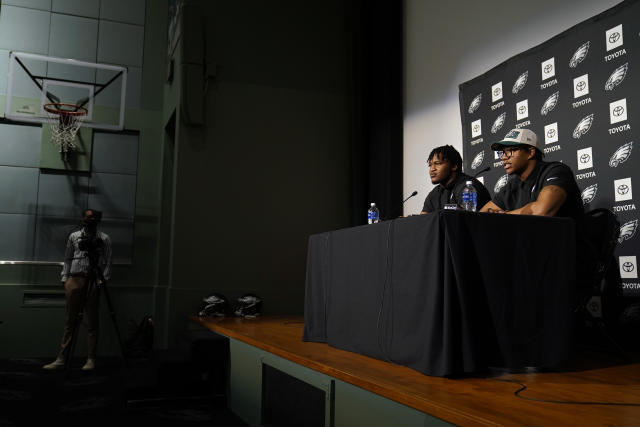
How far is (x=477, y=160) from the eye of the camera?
13.3 feet

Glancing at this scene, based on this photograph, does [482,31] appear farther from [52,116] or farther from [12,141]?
[12,141]

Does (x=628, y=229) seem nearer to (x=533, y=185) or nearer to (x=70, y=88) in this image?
(x=533, y=185)

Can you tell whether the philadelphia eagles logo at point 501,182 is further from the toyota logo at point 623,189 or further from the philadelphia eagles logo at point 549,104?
the toyota logo at point 623,189

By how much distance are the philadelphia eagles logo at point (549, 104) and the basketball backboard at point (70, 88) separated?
13.5ft

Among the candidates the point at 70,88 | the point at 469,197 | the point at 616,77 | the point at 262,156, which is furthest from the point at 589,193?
the point at 70,88

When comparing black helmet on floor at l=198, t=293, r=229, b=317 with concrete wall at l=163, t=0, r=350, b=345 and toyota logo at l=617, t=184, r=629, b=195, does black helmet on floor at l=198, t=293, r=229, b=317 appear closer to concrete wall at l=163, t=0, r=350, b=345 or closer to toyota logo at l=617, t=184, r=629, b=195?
concrete wall at l=163, t=0, r=350, b=345

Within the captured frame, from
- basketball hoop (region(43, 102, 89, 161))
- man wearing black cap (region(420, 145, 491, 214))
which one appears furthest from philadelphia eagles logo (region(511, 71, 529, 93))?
basketball hoop (region(43, 102, 89, 161))

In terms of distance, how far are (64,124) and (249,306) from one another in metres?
2.81

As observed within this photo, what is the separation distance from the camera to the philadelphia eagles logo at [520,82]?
12.1ft

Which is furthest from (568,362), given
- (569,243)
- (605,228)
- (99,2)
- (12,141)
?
(99,2)

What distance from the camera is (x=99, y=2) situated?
627cm

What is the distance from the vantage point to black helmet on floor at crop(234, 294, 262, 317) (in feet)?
15.6

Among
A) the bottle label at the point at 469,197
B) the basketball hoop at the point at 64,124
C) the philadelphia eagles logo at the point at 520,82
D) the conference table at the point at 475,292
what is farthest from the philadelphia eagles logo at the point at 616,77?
the basketball hoop at the point at 64,124

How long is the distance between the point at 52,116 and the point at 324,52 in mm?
2834
